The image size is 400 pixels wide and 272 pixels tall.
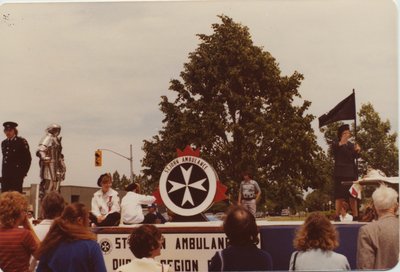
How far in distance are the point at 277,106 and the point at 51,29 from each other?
75.8 inches

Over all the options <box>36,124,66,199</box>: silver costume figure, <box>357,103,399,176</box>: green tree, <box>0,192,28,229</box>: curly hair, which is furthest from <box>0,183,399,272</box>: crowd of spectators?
<box>36,124,66,199</box>: silver costume figure

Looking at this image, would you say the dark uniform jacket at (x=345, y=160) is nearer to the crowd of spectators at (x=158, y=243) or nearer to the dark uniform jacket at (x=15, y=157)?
the crowd of spectators at (x=158, y=243)

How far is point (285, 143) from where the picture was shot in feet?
13.8

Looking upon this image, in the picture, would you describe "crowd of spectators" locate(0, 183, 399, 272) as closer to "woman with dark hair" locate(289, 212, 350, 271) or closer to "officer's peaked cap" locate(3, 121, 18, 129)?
"woman with dark hair" locate(289, 212, 350, 271)

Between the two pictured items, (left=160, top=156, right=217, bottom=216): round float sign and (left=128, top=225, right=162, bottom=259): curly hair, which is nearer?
(left=128, top=225, right=162, bottom=259): curly hair

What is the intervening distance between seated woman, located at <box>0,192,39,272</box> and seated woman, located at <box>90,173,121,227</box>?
80cm

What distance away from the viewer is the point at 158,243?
3.15 m

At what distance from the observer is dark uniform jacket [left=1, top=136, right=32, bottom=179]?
4.32 meters

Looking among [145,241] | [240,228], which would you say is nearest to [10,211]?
[145,241]

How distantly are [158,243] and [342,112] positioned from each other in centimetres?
179

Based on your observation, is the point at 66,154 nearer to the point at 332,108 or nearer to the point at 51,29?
the point at 51,29

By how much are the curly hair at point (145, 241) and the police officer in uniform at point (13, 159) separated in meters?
1.66

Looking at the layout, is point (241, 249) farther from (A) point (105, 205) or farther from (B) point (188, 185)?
(A) point (105, 205)

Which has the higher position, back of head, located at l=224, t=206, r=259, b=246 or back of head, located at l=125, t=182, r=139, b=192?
back of head, located at l=125, t=182, r=139, b=192
